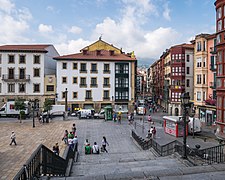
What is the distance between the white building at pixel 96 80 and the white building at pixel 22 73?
4097mm

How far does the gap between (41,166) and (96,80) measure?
4196 cm

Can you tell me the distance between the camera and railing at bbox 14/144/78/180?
244 inches

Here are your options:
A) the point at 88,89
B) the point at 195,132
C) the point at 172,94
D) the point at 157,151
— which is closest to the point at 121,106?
the point at 88,89

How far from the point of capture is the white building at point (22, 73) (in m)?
47.2

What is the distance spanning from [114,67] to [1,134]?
29.7 meters

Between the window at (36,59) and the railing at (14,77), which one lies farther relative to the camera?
the window at (36,59)

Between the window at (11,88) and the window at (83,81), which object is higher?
the window at (83,81)

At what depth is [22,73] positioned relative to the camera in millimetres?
47938

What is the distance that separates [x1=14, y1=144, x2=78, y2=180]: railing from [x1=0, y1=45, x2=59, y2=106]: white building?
40.0 metres

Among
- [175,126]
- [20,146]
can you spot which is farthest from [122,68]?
[20,146]

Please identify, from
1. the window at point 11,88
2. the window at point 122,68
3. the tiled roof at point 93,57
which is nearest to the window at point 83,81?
the tiled roof at point 93,57

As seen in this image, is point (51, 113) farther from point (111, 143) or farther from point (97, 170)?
point (97, 170)

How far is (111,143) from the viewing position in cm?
2217

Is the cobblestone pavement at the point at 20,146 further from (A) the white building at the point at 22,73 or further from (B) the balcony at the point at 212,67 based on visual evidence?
(B) the balcony at the point at 212,67
